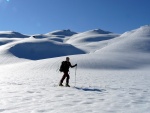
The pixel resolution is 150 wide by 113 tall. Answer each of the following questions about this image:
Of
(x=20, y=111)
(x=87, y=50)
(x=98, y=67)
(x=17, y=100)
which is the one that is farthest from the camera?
(x=87, y=50)

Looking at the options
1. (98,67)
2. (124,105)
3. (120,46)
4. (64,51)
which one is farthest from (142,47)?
(124,105)

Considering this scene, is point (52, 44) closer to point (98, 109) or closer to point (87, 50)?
point (87, 50)

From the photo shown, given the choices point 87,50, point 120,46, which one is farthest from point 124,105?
point 87,50

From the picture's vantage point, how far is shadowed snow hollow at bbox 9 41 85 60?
121875 millimetres

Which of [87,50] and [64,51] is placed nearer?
[64,51]

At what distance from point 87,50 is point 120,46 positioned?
4409cm

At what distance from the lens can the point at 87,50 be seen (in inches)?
5709

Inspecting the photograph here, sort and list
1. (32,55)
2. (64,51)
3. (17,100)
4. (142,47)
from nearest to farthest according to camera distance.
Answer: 1. (17,100)
2. (142,47)
3. (32,55)
4. (64,51)

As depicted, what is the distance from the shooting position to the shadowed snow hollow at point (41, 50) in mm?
121875

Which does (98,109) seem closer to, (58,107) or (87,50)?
(58,107)

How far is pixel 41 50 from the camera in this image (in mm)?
131750

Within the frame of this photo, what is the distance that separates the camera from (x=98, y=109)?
365 inches

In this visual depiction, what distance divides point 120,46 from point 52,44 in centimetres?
4691

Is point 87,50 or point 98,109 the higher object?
point 87,50
